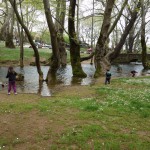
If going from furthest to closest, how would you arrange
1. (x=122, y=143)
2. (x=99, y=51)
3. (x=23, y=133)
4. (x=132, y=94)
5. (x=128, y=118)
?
(x=99, y=51), (x=132, y=94), (x=128, y=118), (x=23, y=133), (x=122, y=143)

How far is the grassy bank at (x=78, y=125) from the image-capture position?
1003 centimetres

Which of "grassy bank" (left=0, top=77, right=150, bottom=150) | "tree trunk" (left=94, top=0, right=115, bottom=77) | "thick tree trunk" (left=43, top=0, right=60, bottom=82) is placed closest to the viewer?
"grassy bank" (left=0, top=77, right=150, bottom=150)

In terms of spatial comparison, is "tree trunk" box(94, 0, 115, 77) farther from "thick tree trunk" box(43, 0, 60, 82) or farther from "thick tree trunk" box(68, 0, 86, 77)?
"thick tree trunk" box(43, 0, 60, 82)

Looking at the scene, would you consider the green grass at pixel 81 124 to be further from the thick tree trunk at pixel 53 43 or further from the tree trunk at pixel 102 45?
the tree trunk at pixel 102 45

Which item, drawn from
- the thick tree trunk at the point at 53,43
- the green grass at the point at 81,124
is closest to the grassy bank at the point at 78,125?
the green grass at the point at 81,124

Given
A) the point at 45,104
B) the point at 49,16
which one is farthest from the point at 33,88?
the point at 45,104

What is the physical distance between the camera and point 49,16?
940 inches

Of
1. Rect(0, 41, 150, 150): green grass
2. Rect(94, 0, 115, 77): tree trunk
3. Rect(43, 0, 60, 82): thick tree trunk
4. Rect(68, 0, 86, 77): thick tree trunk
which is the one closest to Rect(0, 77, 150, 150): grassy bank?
Rect(0, 41, 150, 150): green grass

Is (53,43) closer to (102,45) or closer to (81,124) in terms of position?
(102,45)

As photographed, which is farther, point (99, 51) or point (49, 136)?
point (99, 51)

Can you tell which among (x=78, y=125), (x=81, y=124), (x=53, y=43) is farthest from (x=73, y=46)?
(x=78, y=125)

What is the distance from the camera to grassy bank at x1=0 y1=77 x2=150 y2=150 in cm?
1003

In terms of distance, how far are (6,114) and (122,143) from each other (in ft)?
19.1

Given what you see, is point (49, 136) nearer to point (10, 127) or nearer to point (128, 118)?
point (10, 127)
